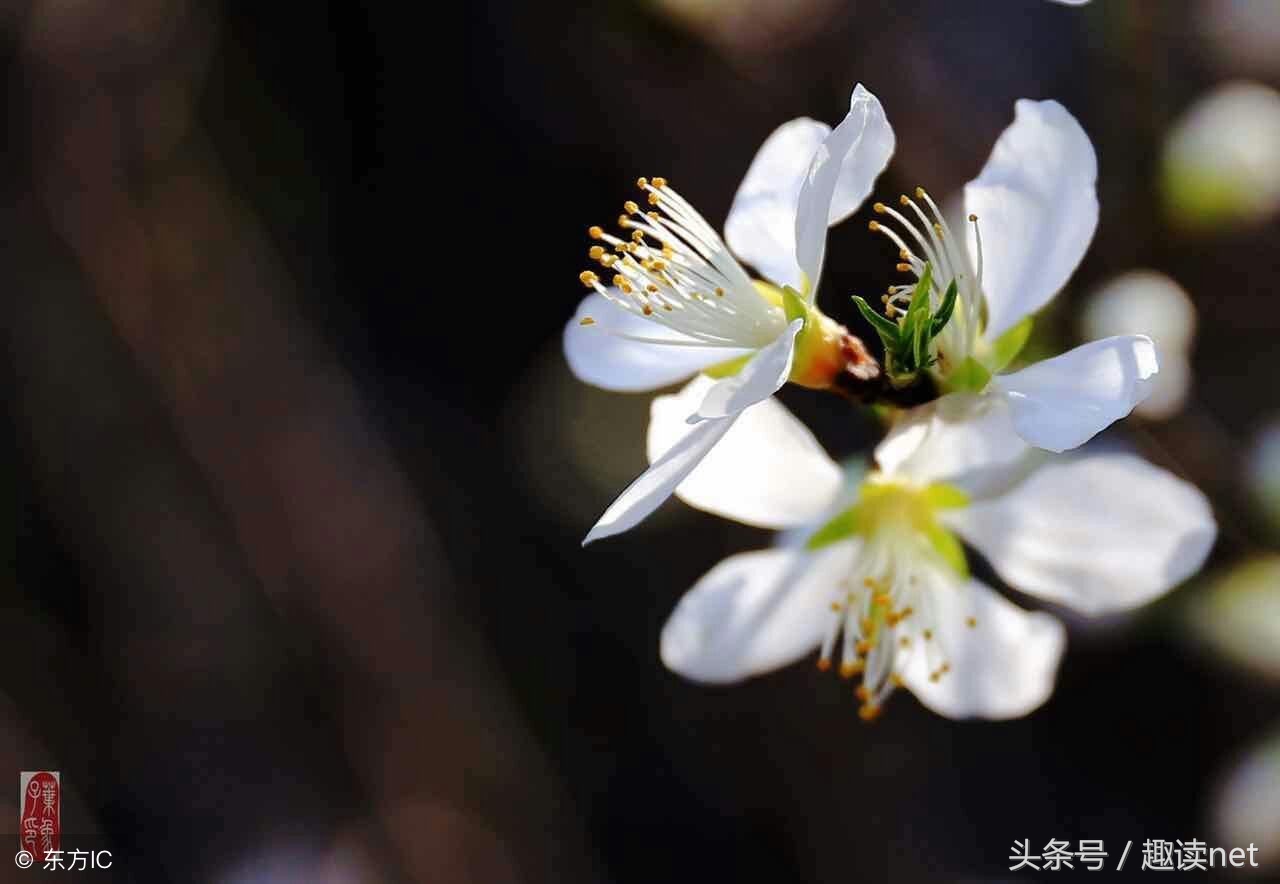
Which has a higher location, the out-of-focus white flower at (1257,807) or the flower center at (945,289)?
the flower center at (945,289)

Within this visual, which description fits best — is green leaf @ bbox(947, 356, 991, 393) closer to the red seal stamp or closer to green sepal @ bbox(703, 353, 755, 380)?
green sepal @ bbox(703, 353, 755, 380)

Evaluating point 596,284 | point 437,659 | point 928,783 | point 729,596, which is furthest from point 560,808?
point 596,284

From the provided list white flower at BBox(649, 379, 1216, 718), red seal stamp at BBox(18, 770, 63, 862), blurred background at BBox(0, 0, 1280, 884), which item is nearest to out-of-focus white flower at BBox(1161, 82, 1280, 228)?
blurred background at BBox(0, 0, 1280, 884)

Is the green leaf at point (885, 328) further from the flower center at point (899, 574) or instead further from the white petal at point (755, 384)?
the flower center at point (899, 574)

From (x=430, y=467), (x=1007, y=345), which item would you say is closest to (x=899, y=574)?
(x=1007, y=345)

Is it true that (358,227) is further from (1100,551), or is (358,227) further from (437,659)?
(1100,551)

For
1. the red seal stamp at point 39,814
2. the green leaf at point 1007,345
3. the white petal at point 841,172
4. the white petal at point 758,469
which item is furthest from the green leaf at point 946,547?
the red seal stamp at point 39,814

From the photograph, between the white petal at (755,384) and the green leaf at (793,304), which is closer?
the white petal at (755,384)

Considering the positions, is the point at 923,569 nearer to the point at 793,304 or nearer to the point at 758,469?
the point at 758,469
